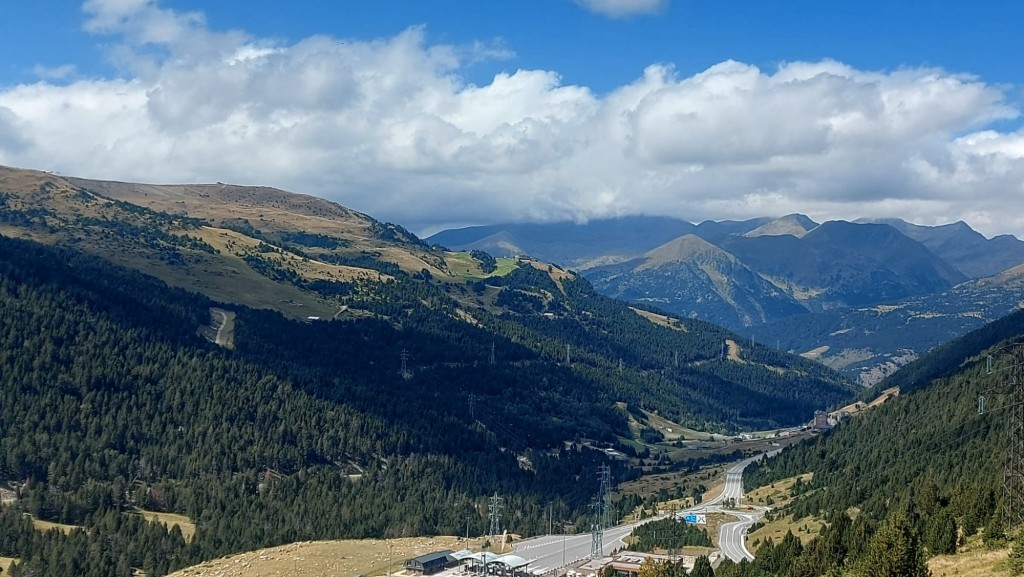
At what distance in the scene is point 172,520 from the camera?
16812 centimetres

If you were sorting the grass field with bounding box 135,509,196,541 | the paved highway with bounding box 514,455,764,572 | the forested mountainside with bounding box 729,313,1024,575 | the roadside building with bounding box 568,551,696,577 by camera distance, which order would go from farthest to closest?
1. the grass field with bounding box 135,509,196,541
2. the paved highway with bounding box 514,455,764,572
3. the roadside building with bounding box 568,551,696,577
4. the forested mountainside with bounding box 729,313,1024,575

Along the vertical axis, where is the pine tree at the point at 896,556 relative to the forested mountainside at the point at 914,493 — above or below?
above

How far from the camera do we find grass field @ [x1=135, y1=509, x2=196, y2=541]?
160 meters

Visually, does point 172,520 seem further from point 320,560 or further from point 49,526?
point 320,560

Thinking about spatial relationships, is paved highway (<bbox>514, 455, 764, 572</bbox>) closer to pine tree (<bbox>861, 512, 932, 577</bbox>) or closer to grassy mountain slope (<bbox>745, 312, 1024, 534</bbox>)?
grassy mountain slope (<bbox>745, 312, 1024, 534</bbox>)

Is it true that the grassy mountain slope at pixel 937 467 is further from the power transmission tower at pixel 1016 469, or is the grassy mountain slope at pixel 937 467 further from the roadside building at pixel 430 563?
the roadside building at pixel 430 563

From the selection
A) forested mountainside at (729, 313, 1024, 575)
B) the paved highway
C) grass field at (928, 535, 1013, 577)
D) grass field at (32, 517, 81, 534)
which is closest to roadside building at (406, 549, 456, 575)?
the paved highway

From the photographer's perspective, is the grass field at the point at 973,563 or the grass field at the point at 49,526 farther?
the grass field at the point at 49,526

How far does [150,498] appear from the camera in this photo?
17650 cm

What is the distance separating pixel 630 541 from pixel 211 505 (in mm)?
76981

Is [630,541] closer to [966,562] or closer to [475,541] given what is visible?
[475,541]

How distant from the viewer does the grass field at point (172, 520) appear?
159875 mm

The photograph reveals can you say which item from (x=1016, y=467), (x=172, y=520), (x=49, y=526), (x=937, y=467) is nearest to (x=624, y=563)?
(x=937, y=467)

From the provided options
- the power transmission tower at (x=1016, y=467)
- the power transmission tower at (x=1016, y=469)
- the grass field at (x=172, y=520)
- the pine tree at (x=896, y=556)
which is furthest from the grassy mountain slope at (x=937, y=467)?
the grass field at (x=172, y=520)
